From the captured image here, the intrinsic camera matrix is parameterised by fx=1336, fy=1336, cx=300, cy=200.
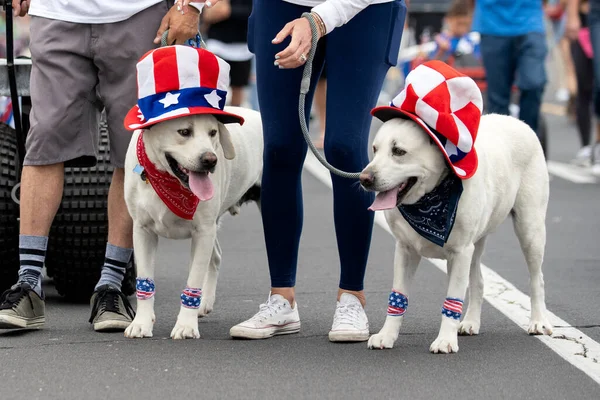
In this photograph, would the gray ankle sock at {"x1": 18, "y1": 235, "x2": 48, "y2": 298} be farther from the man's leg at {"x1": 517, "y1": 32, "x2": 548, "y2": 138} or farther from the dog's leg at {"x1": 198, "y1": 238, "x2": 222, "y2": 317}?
the man's leg at {"x1": 517, "y1": 32, "x2": 548, "y2": 138}

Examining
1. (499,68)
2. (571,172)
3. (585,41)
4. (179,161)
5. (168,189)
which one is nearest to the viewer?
(179,161)

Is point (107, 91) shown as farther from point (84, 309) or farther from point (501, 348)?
point (501, 348)

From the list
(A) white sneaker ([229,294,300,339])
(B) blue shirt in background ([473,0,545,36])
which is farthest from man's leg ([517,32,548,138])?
(A) white sneaker ([229,294,300,339])

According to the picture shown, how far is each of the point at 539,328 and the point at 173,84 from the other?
69.6 inches

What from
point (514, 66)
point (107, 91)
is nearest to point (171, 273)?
point (107, 91)

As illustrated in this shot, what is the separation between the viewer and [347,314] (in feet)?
17.4

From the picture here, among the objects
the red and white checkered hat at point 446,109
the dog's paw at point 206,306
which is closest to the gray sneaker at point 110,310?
the dog's paw at point 206,306

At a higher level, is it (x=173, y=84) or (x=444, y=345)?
(x=173, y=84)

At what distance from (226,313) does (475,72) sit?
8.22m

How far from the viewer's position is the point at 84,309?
5930mm

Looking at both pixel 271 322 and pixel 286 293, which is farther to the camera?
pixel 286 293

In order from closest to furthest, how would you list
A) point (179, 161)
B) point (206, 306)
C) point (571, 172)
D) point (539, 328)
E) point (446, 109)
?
point (446, 109)
point (179, 161)
point (539, 328)
point (206, 306)
point (571, 172)

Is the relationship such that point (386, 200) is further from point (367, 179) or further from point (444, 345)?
point (444, 345)

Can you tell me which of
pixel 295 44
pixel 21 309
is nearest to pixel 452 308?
pixel 295 44
